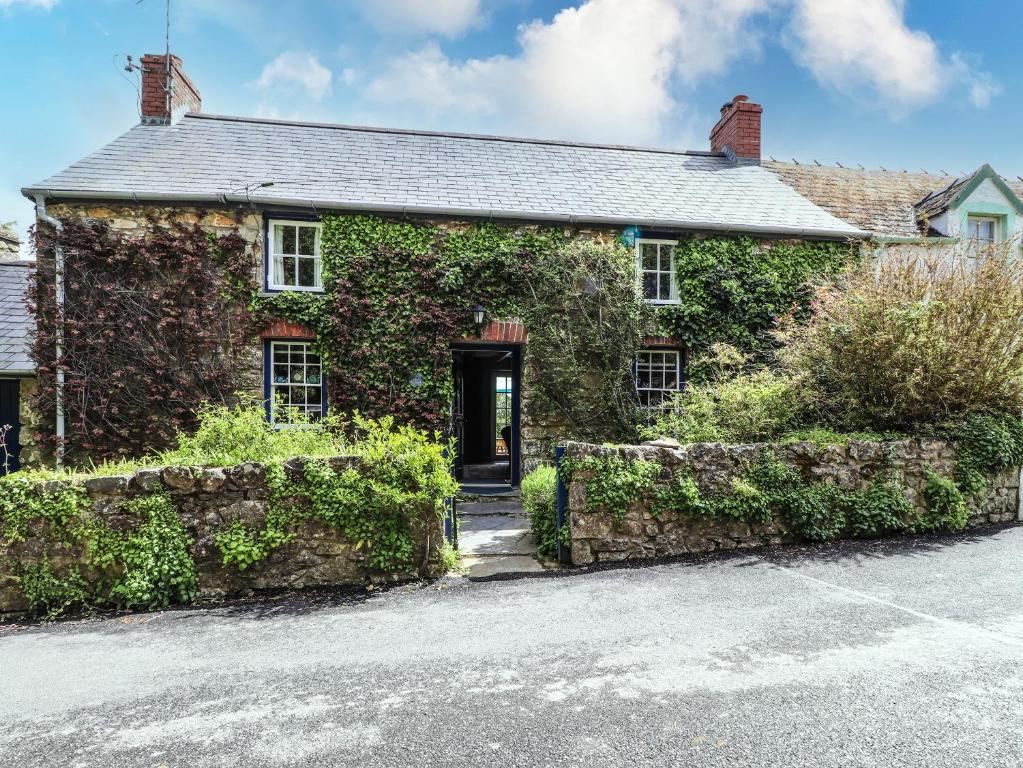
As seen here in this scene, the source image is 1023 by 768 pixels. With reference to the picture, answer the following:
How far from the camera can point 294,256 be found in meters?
9.51

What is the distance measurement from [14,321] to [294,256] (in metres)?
5.10

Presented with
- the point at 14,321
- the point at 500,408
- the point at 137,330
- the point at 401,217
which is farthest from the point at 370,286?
the point at 500,408

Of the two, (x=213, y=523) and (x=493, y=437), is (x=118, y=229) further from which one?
(x=493, y=437)

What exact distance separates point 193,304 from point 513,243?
5293mm

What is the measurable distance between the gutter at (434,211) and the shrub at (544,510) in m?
5.01

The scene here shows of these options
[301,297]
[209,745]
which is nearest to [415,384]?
[301,297]

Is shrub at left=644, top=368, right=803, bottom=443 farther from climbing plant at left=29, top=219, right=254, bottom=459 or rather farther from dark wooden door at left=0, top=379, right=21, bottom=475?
dark wooden door at left=0, top=379, right=21, bottom=475

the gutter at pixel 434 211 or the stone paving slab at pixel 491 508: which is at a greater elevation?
the gutter at pixel 434 211

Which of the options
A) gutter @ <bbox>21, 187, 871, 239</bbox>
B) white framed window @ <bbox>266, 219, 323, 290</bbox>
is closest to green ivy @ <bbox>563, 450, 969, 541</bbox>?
gutter @ <bbox>21, 187, 871, 239</bbox>

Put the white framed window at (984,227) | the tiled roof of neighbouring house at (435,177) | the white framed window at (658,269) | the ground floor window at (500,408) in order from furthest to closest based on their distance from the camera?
the ground floor window at (500,408), the white framed window at (984,227), the white framed window at (658,269), the tiled roof of neighbouring house at (435,177)

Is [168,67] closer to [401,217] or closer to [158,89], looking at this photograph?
[158,89]

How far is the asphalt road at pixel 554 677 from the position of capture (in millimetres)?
2695

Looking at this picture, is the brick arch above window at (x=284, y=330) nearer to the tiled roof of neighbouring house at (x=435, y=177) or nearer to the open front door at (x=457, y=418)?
the tiled roof of neighbouring house at (x=435, y=177)

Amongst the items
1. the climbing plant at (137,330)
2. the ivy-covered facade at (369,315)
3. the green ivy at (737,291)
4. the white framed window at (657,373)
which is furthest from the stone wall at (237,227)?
the green ivy at (737,291)
